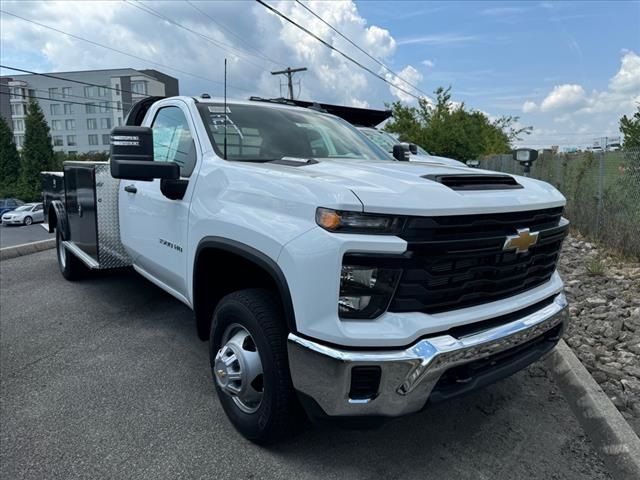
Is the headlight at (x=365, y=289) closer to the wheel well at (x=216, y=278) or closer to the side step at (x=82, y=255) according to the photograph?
the wheel well at (x=216, y=278)

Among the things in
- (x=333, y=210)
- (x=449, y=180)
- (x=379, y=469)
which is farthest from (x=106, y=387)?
(x=449, y=180)

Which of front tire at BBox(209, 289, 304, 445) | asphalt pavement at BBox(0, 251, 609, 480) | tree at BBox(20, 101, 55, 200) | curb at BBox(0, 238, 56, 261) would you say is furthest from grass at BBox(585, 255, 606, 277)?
tree at BBox(20, 101, 55, 200)

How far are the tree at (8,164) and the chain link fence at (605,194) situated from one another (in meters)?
61.0

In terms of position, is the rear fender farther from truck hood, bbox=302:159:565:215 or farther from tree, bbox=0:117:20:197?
tree, bbox=0:117:20:197

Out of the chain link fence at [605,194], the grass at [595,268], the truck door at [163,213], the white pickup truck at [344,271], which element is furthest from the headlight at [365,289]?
the chain link fence at [605,194]

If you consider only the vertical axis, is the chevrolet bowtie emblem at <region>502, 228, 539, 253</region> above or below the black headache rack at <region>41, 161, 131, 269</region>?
above

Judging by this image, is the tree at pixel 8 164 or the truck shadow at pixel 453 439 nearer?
the truck shadow at pixel 453 439

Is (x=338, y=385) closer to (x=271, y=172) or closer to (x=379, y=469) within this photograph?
(x=379, y=469)

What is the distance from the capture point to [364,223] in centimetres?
208

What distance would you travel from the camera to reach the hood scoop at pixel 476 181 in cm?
238

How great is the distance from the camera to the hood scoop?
7.80 feet

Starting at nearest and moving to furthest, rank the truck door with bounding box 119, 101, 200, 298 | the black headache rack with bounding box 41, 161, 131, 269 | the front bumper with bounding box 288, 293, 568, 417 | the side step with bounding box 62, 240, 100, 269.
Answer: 1. the front bumper with bounding box 288, 293, 568, 417
2. the truck door with bounding box 119, 101, 200, 298
3. the black headache rack with bounding box 41, 161, 131, 269
4. the side step with bounding box 62, 240, 100, 269

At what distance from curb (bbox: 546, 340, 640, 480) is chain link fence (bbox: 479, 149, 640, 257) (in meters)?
3.33

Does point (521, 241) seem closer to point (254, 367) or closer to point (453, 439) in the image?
point (453, 439)
